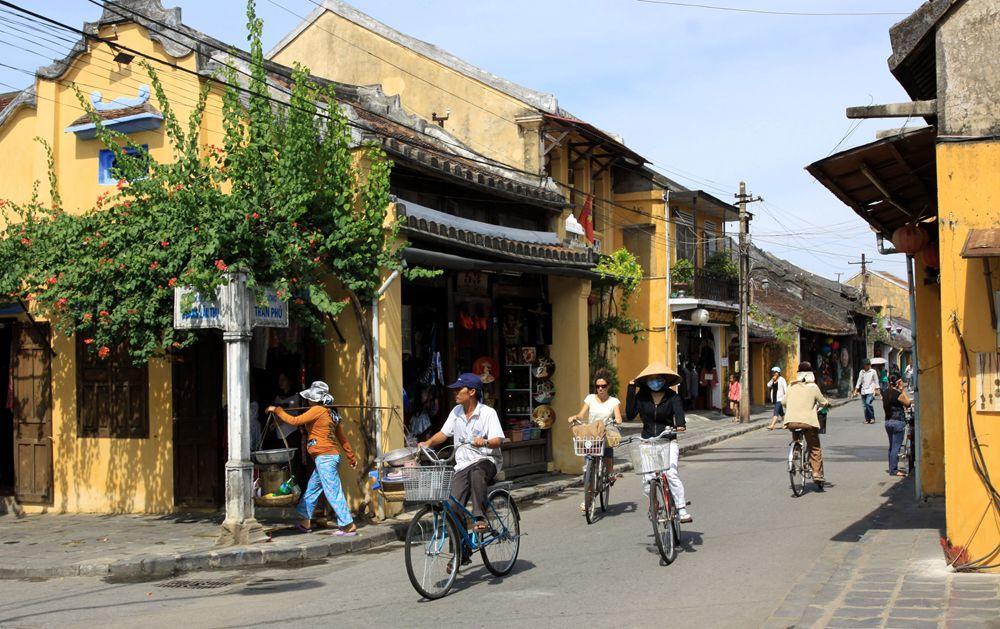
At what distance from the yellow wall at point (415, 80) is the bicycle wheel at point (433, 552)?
15.4m

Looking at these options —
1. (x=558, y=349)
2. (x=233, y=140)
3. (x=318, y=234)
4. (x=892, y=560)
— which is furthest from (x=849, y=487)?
(x=233, y=140)

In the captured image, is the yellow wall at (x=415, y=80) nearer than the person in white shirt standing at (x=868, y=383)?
Yes

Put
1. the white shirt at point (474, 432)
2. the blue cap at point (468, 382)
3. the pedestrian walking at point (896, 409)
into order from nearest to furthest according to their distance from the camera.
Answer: the white shirt at point (474, 432) < the blue cap at point (468, 382) < the pedestrian walking at point (896, 409)

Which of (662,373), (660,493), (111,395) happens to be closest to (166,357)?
(111,395)

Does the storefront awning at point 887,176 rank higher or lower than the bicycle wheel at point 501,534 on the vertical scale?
higher

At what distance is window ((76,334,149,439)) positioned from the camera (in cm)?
1423

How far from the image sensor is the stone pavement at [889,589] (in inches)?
267

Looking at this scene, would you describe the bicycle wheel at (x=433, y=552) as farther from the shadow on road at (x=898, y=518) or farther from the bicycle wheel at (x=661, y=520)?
the shadow on road at (x=898, y=518)

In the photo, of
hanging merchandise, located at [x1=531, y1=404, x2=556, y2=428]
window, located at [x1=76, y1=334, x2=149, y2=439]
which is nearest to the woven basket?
window, located at [x1=76, y1=334, x2=149, y2=439]

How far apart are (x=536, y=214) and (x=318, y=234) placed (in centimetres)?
683

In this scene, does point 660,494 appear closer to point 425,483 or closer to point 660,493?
point 660,493

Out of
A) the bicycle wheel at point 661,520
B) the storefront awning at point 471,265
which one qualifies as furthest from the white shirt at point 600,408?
the bicycle wheel at point 661,520

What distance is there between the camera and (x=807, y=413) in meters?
14.4

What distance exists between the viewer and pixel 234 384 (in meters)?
11.4
